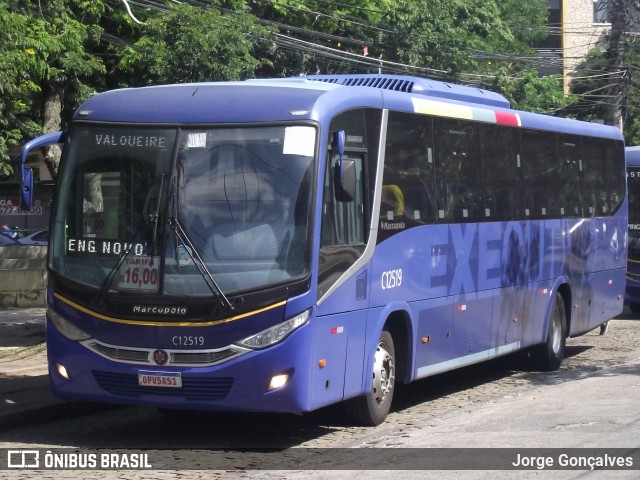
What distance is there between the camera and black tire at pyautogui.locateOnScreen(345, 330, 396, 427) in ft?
33.7

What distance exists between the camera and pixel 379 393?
10.5 metres

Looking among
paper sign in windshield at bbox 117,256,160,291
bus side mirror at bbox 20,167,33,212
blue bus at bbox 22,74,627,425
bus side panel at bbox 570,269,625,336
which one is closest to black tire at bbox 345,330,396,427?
blue bus at bbox 22,74,627,425

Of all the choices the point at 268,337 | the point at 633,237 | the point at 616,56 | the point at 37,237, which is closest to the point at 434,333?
the point at 268,337

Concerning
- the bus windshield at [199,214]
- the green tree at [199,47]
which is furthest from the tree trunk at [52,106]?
the bus windshield at [199,214]

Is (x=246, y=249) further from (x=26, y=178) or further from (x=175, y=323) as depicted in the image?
(x=26, y=178)

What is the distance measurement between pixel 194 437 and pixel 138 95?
3166 millimetres

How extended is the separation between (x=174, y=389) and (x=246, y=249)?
1291mm

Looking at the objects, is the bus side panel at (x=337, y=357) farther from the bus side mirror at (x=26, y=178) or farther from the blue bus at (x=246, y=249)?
the bus side mirror at (x=26, y=178)

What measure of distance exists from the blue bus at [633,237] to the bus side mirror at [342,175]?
14.2 metres

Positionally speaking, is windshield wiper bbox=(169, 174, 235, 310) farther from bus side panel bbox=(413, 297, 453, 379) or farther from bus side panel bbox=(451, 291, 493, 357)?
bus side panel bbox=(451, 291, 493, 357)

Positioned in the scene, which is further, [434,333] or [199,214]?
[434,333]

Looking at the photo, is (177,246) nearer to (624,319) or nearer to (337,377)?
(337,377)

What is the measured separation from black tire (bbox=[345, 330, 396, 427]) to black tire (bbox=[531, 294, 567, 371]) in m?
4.69

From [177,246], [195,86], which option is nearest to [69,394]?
[177,246]
